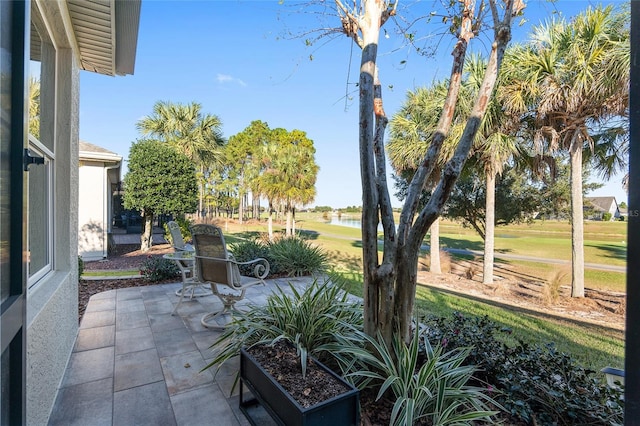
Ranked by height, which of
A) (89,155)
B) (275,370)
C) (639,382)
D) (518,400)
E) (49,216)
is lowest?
(518,400)

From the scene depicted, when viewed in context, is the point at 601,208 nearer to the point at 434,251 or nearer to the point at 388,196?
the point at 434,251

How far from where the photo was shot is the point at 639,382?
3.16 ft

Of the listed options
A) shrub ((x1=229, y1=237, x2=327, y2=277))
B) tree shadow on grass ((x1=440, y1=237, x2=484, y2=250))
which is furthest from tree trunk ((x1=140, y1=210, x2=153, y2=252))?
tree shadow on grass ((x1=440, y1=237, x2=484, y2=250))

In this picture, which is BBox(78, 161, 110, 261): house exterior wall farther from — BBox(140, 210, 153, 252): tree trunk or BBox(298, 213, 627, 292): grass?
BBox(298, 213, 627, 292): grass

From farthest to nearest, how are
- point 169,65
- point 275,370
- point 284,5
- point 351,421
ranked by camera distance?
point 169,65, point 284,5, point 275,370, point 351,421

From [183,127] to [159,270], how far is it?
14.6 meters

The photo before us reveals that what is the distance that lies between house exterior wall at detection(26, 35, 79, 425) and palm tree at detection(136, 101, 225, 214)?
1589 cm

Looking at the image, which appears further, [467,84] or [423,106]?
[423,106]

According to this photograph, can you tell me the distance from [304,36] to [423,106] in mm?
8289

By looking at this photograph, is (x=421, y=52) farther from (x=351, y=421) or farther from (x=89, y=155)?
(x=89, y=155)

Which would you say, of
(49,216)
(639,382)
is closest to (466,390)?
(639,382)

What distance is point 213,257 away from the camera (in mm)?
3514

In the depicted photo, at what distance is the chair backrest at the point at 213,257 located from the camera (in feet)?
11.1

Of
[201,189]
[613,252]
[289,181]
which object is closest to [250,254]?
[289,181]
